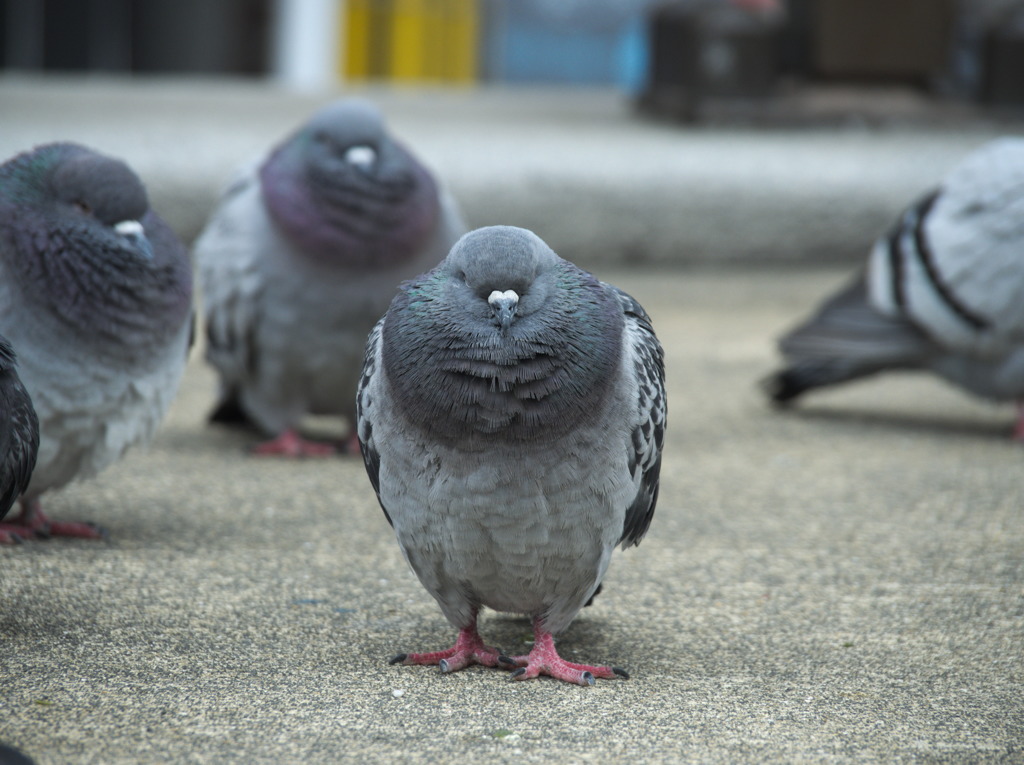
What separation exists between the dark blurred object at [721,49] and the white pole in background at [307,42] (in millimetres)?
8854

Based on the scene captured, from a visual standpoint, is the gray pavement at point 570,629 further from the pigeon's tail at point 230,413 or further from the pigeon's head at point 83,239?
the pigeon's head at point 83,239

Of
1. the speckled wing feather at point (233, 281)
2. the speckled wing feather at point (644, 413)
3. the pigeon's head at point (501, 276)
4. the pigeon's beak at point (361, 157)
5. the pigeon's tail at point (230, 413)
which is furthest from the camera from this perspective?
the pigeon's tail at point (230, 413)

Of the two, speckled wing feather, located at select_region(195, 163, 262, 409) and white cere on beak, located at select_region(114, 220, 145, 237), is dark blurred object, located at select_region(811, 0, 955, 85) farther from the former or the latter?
white cere on beak, located at select_region(114, 220, 145, 237)

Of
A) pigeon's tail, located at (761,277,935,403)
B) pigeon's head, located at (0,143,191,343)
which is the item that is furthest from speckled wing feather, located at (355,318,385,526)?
pigeon's tail, located at (761,277,935,403)

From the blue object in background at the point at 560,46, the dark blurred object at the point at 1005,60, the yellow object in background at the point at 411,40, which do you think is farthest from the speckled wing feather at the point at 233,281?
the blue object in background at the point at 560,46

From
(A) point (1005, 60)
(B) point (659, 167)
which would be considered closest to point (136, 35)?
(B) point (659, 167)

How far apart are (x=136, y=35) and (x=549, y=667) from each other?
1738 cm

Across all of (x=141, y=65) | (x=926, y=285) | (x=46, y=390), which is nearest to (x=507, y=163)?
(x=926, y=285)

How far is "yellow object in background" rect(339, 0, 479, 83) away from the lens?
1908cm

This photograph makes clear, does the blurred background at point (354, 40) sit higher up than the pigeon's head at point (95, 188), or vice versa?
the blurred background at point (354, 40)

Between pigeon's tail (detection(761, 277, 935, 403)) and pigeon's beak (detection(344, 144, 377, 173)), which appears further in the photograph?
pigeon's tail (detection(761, 277, 935, 403))

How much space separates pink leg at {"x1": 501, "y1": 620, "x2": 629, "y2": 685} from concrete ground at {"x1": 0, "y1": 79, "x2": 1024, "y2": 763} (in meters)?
0.06

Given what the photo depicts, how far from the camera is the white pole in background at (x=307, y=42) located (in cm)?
1848

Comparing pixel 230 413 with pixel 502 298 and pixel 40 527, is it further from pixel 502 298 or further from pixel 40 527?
pixel 502 298
